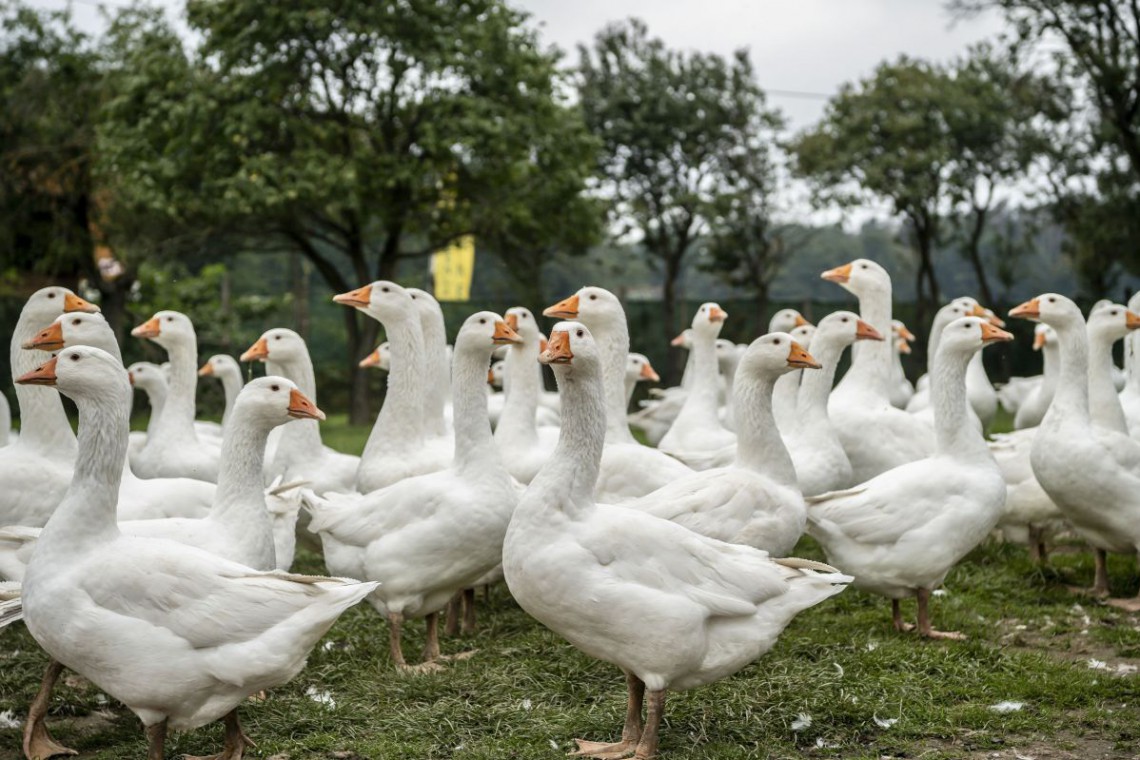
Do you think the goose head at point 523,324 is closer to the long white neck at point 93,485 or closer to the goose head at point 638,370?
the goose head at point 638,370

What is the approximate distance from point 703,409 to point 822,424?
2051 mm

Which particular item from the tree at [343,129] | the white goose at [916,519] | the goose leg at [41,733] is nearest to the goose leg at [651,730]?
the white goose at [916,519]

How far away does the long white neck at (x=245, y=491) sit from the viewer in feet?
17.3

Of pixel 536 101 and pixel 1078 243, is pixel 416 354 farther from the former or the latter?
pixel 1078 243

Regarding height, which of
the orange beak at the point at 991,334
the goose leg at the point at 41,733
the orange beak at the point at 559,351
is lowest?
the goose leg at the point at 41,733

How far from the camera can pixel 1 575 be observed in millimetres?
5695

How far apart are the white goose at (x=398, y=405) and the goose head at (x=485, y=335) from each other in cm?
76

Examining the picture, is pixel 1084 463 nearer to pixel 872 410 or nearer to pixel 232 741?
pixel 872 410

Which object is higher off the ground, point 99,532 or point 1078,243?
point 1078,243

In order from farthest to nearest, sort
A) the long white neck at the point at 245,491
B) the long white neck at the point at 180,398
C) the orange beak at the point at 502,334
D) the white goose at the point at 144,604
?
the long white neck at the point at 180,398
the orange beak at the point at 502,334
the long white neck at the point at 245,491
the white goose at the point at 144,604

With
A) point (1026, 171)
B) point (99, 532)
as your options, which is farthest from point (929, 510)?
point (1026, 171)

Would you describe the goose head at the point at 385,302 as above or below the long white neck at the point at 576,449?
above

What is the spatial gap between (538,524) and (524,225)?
1672cm

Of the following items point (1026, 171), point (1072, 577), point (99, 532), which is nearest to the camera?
point (99, 532)
